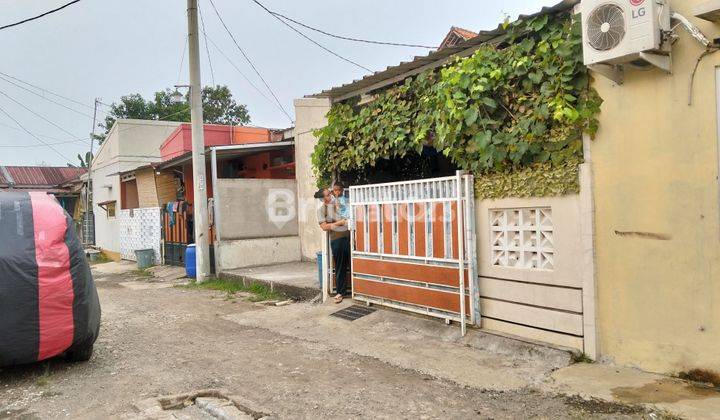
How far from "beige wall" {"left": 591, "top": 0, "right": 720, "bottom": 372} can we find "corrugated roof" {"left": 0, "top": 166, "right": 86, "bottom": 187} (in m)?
30.5

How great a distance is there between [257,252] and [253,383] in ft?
26.3

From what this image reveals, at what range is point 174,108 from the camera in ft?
112

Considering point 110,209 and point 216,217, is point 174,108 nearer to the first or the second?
point 110,209

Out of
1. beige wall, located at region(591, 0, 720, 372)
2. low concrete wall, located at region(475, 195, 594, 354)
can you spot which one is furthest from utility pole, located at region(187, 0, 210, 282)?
beige wall, located at region(591, 0, 720, 372)

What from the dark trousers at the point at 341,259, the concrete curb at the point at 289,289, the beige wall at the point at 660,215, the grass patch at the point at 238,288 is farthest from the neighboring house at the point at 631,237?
the grass patch at the point at 238,288

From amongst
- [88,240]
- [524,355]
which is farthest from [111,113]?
[524,355]

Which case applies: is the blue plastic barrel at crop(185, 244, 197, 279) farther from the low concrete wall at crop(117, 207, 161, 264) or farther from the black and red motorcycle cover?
the black and red motorcycle cover

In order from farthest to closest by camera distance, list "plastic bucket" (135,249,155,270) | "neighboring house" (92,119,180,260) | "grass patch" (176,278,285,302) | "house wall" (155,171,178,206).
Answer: "neighboring house" (92,119,180,260)
"house wall" (155,171,178,206)
"plastic bucket" (135,249,155,270)
"grass patch" (176,278,285,302)

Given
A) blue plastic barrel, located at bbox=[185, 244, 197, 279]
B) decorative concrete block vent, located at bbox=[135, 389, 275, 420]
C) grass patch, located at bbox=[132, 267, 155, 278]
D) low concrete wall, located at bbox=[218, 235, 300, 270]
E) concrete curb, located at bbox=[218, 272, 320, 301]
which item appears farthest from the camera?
grass patch, located at bbox=[132, 267, 155, 278]

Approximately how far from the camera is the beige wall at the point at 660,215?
155 inches

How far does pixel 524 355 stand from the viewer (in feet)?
16.5

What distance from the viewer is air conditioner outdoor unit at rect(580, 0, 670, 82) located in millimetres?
3961

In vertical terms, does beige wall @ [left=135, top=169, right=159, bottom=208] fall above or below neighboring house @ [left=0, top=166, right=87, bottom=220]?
below

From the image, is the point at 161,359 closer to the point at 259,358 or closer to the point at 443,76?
the point at 259,358
